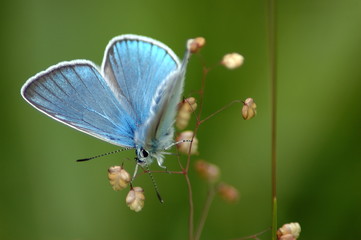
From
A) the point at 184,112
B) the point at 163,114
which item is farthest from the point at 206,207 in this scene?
the point at 163,114

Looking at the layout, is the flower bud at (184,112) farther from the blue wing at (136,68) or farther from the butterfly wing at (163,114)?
the blue wing at (136,68)

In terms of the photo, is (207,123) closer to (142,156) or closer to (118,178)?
(142,156)

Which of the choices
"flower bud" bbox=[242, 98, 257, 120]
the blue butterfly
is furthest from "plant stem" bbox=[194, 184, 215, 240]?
"flower bud" bbox=[242, 98, 257, 120]

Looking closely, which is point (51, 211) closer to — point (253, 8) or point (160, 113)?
point (160, 113)

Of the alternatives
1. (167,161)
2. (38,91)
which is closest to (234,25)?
(167,161)

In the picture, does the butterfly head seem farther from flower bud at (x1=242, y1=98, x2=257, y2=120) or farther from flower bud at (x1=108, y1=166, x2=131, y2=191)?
flower bud at (x1=242, y1=98, x2=257, y2=120)

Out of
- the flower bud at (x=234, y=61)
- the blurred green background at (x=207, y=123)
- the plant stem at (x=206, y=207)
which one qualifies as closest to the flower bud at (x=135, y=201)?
the plant stem at (x=206, y=207)

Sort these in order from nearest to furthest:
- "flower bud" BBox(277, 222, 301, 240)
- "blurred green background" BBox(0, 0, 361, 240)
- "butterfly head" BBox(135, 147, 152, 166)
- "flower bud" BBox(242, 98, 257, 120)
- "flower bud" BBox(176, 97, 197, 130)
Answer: "flower bud" BBox(277, 222, 301, 240)
"flower bud" BBox(242, 98, 257, 120)
"flower bud" BBox(176, 97, 197, 130)
"butterfly head" BBox(135, 147, 152, 166)
"blurred green background" BBox(0, 0, 361, 240)
